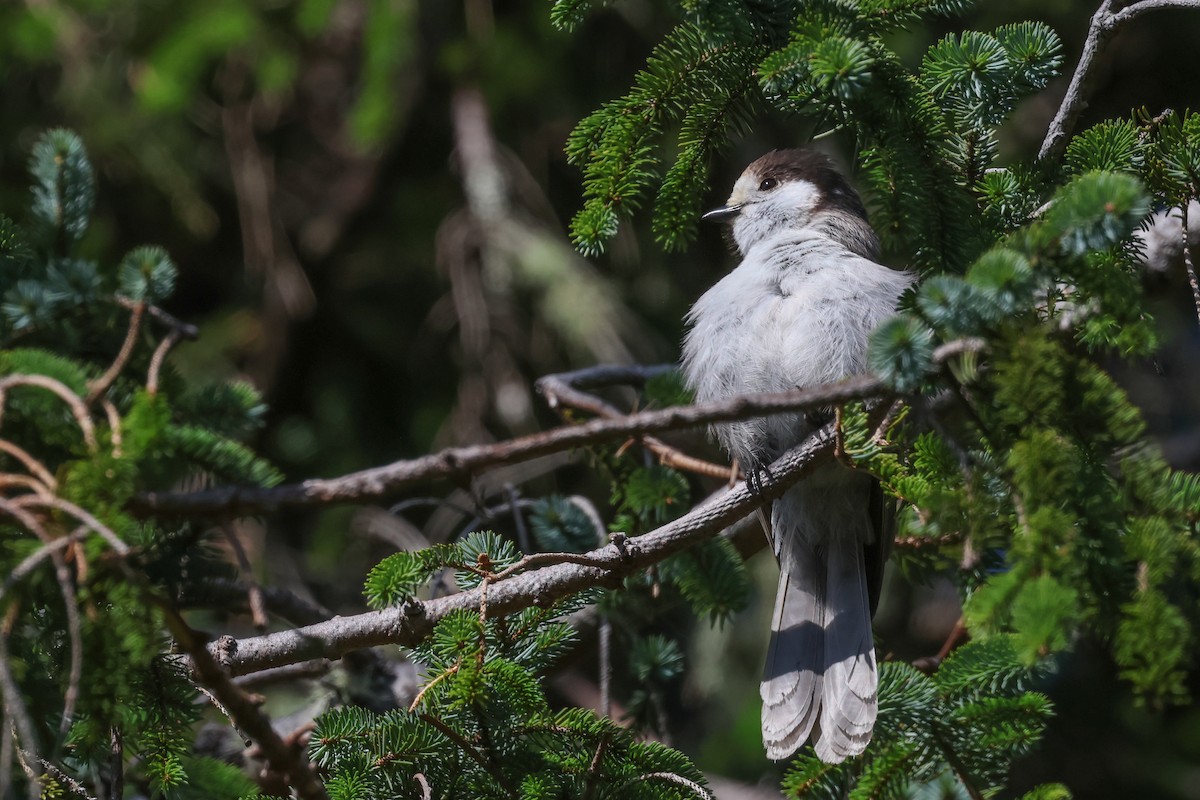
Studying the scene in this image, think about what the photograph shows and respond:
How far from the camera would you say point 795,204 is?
3525mm

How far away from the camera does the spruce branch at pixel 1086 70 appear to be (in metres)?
2.25

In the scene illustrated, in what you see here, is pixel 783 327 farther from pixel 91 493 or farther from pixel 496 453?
pixel 91 493

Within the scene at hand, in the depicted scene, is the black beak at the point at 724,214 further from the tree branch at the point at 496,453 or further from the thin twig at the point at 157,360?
the tree branch at the point at 496,453

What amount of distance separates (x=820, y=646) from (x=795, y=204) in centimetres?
145

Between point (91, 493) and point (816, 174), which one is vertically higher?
→ point (816, 174)

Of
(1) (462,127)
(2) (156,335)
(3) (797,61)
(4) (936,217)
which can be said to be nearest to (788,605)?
(4) (936,217)

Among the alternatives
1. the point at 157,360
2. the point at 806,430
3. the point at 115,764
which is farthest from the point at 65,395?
the point at 806,430

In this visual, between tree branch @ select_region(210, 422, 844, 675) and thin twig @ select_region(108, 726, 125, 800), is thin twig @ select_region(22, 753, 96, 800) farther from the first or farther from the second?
tree branch @ select_region(210, 422, 844, 675)

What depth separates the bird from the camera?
2.77 meters

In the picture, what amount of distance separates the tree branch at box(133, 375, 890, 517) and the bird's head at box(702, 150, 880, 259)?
194 cm

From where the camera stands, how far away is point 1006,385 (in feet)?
4.59

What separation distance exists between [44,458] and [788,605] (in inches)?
80.4

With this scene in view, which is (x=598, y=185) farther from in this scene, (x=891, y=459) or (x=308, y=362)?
(x=308, y=362)

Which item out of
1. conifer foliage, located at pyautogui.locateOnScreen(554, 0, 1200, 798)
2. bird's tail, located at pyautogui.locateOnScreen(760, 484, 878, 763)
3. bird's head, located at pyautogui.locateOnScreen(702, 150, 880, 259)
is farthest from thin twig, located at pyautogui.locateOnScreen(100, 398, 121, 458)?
bird's head, located at pyautogui.locateOnScreen(702, 150, 880, 259)
